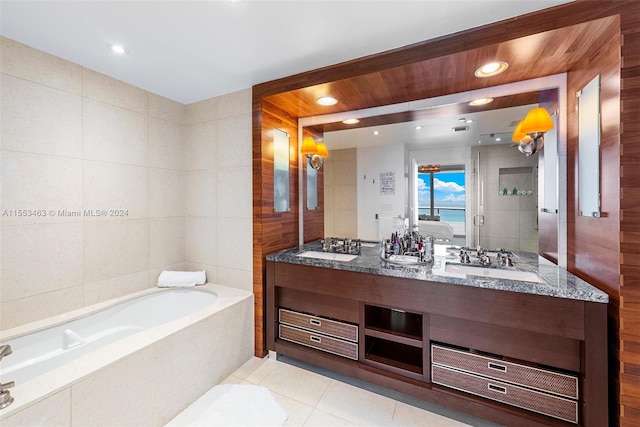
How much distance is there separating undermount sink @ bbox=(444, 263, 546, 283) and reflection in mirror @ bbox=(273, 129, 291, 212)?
1511mm

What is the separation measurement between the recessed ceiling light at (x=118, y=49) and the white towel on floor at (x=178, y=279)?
6.02 feet

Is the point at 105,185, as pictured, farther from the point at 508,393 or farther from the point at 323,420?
the point at 508,393

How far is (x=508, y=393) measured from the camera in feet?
4.91

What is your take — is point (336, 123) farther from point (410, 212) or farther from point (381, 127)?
point (410, 212)

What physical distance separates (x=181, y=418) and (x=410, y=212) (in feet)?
7.45

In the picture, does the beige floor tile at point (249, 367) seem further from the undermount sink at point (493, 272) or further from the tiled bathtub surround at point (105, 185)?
the undermount sink at point (493, 272)

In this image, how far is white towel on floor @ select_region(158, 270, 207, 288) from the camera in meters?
2.48

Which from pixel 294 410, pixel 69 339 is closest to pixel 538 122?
pixel 294 410

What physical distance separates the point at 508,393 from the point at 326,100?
2378 mm

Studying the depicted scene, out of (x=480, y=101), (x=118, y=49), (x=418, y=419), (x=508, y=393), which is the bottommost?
(x=418, y=419)

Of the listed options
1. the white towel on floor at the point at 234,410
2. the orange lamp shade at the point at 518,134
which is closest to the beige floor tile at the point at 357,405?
the white towel on floor at the point at 234,410

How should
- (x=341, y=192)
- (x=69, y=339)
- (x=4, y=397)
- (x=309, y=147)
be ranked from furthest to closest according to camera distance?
1. (x=341, y=192)
2. (x=309, y=147)
3. (x=69, y=339)
4. (x=4, y=397)

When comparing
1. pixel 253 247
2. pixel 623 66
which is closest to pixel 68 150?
pixel 253 247

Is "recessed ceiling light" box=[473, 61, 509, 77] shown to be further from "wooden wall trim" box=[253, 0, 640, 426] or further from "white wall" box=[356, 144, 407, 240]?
"white wall" box=[356, 144, 407, 240]
